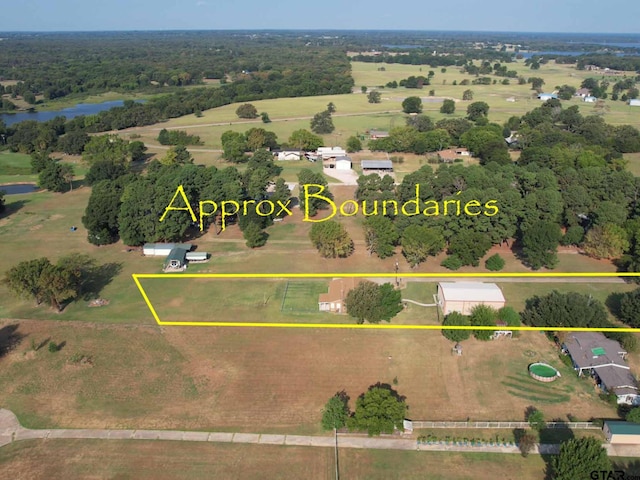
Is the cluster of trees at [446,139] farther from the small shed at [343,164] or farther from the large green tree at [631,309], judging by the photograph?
the large green tree at [631,309]

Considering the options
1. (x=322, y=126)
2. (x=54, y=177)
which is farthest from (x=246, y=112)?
(x=54, y=177)

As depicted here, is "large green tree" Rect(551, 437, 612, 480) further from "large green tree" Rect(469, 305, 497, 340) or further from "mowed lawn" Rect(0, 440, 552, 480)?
"large green tree" Rect(469, 305, 497, 340)

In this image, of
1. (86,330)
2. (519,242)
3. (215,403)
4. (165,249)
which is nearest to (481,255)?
(519,242)

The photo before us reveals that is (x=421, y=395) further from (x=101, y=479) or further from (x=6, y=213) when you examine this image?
(x=6, y=213)

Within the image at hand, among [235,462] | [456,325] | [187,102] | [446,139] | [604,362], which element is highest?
[187,102]

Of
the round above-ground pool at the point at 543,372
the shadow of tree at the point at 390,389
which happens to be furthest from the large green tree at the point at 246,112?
the round above-ground pool at the point at 543,372

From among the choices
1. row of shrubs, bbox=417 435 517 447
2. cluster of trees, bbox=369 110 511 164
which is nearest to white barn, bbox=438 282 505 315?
row of shrubs, bbox=417 435 517 447

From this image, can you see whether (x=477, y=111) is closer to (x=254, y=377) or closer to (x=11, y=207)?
(x=11, y=207)
